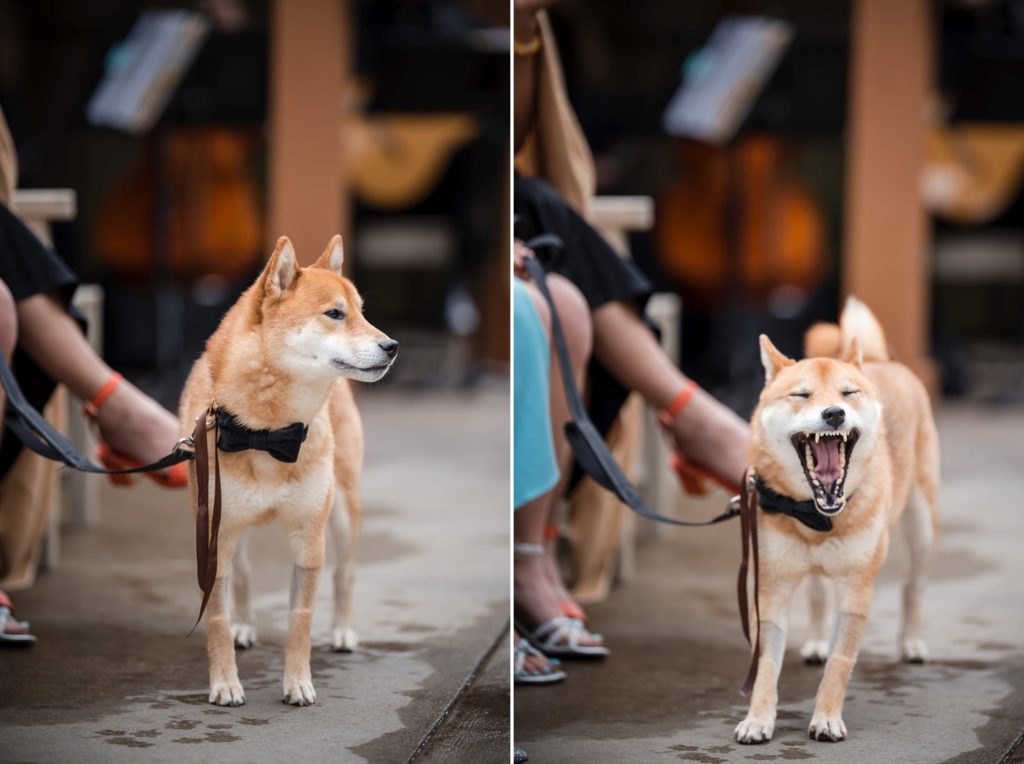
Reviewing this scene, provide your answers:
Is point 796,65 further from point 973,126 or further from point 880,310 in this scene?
point 880,310

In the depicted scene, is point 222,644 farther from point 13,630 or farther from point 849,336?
point 849,336

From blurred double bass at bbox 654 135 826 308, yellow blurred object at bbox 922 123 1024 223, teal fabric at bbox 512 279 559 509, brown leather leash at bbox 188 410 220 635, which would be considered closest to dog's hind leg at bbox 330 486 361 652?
brown leather leash at bbox 188 410 220 635

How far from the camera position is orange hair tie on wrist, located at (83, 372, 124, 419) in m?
2.25

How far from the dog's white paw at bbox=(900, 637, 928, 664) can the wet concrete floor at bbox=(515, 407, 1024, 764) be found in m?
0.03

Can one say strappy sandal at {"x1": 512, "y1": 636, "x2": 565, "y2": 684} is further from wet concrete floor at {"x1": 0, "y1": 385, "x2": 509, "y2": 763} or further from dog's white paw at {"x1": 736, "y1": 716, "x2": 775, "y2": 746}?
dog's white paw at {"x1": 736, "y1": 716, "x2": 775, "y2": 746}

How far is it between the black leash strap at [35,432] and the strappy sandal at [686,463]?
0.92 m

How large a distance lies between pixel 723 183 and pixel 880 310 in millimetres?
2725

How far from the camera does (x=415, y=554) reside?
2611mm

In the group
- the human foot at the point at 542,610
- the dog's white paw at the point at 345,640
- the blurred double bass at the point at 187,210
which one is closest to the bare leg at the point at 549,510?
the human foot at the point at 542,610

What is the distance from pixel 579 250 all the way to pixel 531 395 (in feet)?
1.05

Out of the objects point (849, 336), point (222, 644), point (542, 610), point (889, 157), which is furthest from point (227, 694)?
point (889, 157)

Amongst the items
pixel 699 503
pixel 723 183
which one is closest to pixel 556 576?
pixel 699 503

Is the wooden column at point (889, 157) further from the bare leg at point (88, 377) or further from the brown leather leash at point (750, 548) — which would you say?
the bare leg at point (88, 377)

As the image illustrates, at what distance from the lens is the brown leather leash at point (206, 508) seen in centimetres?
195
